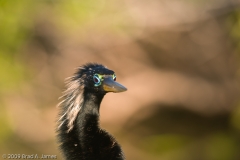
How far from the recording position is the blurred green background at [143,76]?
13000mm

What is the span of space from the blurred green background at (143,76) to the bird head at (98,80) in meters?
7.52

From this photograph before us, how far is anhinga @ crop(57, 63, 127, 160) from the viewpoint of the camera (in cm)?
513

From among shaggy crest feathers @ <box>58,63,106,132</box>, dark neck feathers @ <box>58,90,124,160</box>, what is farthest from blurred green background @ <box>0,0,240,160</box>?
dark neck feathers @ <box>58,90,124,160</box>

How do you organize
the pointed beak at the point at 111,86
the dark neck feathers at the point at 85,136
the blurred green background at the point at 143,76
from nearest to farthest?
the dark neck feathers at the point at 85,136, the pointed beak at the point at 111,86, the blurred green background at the point at 143,76

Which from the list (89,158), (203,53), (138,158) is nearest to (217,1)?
(203,53)

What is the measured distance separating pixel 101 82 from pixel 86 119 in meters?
0.37

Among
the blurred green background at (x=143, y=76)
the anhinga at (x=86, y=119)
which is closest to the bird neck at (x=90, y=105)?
the anhinga at (x=86, y=119)

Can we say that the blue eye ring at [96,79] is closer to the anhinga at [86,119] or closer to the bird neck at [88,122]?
the anhinga at [86,119]

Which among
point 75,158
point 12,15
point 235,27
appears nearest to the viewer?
point 75,158

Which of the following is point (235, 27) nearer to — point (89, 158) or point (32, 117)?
point (32, 117)

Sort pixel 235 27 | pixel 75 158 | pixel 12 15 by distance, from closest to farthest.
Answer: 1. pixel 75 158
2. pixel 12 15
3. pixel 235 27

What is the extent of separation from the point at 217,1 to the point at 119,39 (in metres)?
2.51

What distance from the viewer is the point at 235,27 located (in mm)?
13461

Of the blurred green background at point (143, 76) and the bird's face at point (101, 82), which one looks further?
the blurred green background at point (143, 76)
